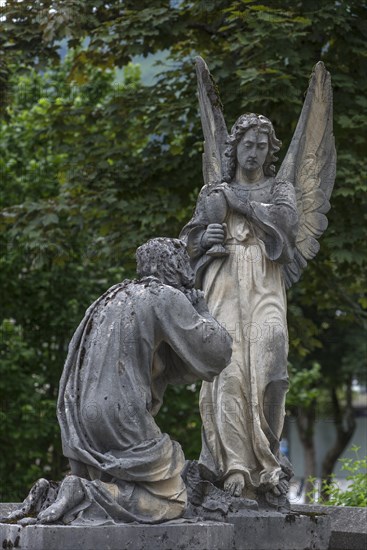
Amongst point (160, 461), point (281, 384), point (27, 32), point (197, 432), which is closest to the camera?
point (160, 461)

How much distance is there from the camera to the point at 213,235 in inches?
399

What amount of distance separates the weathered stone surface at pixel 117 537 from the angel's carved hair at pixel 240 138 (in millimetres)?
3766

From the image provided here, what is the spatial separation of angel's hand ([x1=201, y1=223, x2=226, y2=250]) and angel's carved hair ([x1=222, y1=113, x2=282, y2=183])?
49cm

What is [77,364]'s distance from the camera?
7453 mm

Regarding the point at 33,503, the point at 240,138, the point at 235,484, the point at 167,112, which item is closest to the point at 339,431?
the point at 167,112

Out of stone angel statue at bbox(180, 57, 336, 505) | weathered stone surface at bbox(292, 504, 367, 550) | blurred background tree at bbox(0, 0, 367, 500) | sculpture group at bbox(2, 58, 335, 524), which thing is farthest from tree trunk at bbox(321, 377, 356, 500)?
stone angel statue at bbox(180, 57, 336, 505)

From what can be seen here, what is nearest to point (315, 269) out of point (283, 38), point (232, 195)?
point (283, 38)

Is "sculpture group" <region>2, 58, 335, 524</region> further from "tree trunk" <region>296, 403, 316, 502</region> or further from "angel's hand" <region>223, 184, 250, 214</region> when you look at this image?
"tree trunk" <region>296, 403, 316, 502</region>

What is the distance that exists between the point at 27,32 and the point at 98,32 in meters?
1.06

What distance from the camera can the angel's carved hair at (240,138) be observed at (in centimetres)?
1035

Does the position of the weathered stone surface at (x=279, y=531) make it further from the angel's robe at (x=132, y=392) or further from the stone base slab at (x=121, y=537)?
the angel's robe at (x=132, y=392)

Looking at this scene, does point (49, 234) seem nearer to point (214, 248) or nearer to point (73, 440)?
point (214, 248)

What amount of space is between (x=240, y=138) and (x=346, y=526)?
2.80 metres

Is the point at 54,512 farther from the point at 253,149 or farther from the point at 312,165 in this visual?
the point at 312,165
